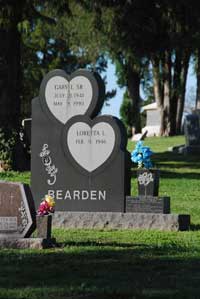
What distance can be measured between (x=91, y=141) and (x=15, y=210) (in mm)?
3588

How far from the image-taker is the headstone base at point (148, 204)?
1313 cm

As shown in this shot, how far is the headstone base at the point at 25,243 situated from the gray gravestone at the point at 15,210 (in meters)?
0.09

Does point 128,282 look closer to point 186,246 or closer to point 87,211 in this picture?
point 186,246

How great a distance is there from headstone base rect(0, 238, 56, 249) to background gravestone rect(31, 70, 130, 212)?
3459 mm

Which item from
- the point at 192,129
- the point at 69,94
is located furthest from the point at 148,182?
the point at 192,129

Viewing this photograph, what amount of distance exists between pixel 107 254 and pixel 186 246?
4.39 feet

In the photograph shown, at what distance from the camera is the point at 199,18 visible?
118ft

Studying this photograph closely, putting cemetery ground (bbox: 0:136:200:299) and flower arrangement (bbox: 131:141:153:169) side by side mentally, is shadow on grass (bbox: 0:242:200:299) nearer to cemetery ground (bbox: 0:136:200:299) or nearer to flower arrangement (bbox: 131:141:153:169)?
cemetery ground (bbox: 0:136:200:299)

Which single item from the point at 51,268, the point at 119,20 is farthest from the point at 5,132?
the point at 51,268

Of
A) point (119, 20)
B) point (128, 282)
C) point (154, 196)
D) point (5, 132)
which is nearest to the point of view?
point (128, 282)

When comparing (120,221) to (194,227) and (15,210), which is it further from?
(15,210)

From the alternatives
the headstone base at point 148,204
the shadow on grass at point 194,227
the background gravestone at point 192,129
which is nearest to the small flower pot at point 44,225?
the headstone base at point 148,204

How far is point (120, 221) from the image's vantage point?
527 inches

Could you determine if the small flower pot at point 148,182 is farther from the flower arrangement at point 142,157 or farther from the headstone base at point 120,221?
the headstone base at point 120,221
